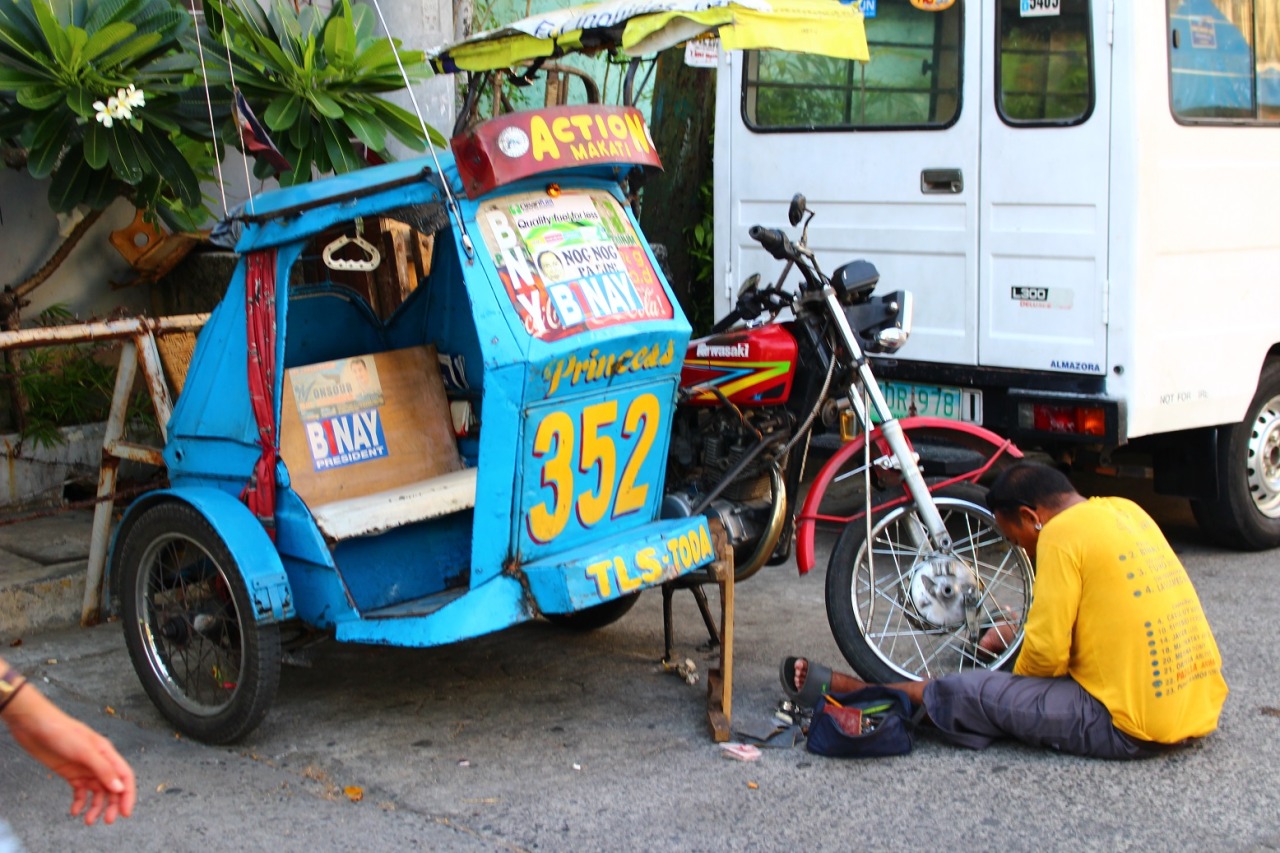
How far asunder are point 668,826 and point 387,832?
71cm

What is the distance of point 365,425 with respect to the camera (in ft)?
15.2

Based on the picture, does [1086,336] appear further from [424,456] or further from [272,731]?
[272,731]

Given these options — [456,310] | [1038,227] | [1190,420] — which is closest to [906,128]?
[1038,227]

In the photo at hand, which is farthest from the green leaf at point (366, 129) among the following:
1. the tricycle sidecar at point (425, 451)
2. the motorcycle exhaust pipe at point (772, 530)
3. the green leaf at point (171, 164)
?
the motorcycle exhaust pipe at point (772, 530)

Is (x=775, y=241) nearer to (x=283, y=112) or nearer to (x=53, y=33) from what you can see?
(x=283, y=112)

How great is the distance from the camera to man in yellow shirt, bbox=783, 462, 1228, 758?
3.68m

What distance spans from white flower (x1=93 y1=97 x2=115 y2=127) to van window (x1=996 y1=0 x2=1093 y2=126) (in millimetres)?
3311

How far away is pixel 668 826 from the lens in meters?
3.56

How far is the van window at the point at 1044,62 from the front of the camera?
5.38 metres

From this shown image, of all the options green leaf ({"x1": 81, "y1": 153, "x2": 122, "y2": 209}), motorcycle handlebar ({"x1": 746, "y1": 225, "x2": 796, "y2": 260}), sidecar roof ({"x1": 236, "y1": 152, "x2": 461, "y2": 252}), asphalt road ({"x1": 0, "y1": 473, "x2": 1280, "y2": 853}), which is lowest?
asphalt road ({"x1": 0, "y1": 473, "x2": 1280, "y2": 853})

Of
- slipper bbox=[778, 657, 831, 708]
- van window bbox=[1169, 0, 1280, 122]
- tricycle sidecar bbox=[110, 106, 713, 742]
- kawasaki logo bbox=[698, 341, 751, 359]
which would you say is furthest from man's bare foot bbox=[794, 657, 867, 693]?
van window bbox=[1169, 0, 1280, 122]

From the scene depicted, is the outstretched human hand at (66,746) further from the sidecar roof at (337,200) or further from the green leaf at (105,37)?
the green leaf at (105,37)

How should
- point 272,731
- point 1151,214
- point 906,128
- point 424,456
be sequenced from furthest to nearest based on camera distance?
point 906,128 → point 1151,214 → point 424,456 → point 272,731

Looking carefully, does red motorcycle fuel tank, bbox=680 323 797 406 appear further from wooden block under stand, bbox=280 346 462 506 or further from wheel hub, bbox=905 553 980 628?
wooden block under stand, bbox=280 346 462 506
